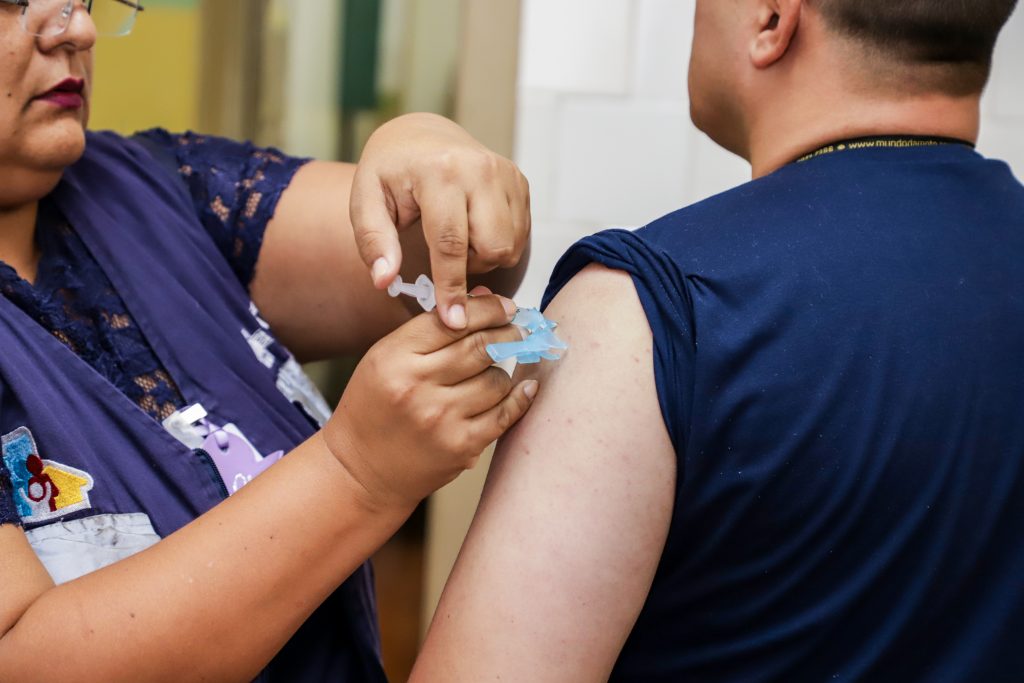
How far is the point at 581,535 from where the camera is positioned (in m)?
0.79

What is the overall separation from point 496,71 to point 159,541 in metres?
1.27

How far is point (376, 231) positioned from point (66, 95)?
432 mm

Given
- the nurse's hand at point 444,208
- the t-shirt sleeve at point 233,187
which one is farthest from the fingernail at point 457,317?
the t-shirt sleeve at point 233,187

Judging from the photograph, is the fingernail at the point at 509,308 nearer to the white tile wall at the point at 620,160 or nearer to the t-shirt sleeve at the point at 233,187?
the t-shirt sleeve at the point at 233,187

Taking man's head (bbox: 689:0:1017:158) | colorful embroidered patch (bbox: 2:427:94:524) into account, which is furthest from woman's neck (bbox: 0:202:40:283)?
man's head (bbox: 689:0:1017:158)

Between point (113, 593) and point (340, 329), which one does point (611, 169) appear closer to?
point (340, 329)

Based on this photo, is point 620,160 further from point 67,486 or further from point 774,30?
point 67,486

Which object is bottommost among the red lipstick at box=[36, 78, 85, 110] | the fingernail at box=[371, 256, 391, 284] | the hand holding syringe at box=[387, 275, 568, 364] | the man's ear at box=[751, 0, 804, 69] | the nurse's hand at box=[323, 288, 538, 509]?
the nurse's hand at box=[323, 288, 538, 509]

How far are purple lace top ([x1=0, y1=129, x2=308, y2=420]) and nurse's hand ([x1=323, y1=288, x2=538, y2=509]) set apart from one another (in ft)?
A: 1.04

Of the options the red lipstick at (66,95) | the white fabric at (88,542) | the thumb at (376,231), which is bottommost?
the white fabric at (88,542)

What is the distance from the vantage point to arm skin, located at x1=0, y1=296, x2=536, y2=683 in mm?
836

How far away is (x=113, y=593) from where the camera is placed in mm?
861

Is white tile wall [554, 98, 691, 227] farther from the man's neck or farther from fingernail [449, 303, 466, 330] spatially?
fingernail [449, 303, 466, 330]

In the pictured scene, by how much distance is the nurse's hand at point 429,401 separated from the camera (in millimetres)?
828
